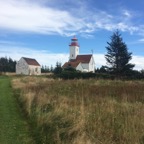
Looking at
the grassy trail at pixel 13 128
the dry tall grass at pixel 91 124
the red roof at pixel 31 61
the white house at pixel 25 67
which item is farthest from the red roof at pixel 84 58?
the dry tall grass at pixel 91 124

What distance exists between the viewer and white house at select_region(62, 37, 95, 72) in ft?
264

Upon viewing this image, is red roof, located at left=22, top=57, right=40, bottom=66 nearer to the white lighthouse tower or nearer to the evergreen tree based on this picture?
the white lighthouse tower

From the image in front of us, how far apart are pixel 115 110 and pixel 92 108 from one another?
36.5 inches

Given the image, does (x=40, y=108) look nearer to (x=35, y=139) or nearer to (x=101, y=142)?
(x=35, y=139)

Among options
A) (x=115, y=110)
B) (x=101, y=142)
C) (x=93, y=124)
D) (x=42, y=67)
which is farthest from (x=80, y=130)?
(x=42, y=67)

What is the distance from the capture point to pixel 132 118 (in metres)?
8.38

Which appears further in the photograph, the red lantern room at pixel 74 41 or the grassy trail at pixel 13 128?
the red lantern room at pixel 74 41

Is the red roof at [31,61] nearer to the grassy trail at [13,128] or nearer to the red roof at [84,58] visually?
the red roof at [84,58]

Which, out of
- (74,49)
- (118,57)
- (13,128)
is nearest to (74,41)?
(74,49)

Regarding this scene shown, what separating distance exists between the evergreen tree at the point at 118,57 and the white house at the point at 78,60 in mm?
14407

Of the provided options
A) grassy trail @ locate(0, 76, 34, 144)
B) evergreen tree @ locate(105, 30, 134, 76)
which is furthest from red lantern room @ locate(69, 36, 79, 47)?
grassy trail @ locate(0, 76, 34, 144)

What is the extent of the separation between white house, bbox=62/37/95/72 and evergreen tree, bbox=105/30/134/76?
47.3 ft

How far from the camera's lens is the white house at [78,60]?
8059 cm

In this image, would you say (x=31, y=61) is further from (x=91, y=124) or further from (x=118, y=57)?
(x=91, y=124)
